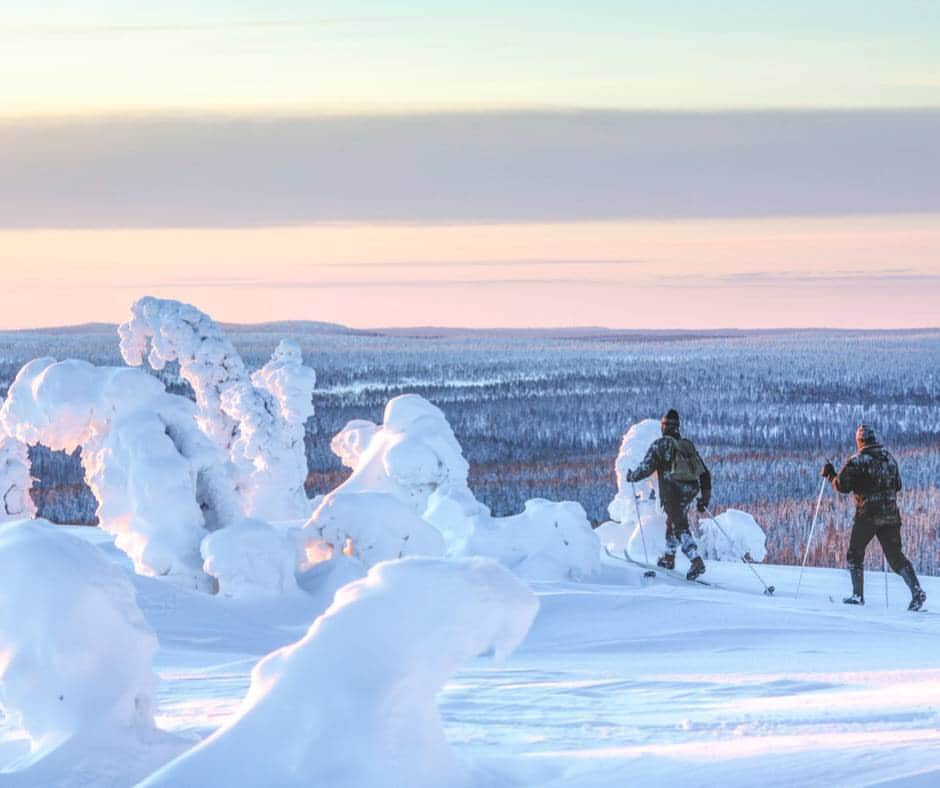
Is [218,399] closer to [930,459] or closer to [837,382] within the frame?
[930,459]

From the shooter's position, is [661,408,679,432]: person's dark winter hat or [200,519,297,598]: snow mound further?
[661,408,679,432]: person's dark winter hat

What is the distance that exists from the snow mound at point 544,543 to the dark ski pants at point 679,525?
90 centimetres

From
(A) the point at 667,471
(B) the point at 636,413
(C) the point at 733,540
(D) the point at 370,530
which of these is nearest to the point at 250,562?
(D) the point at 370,530

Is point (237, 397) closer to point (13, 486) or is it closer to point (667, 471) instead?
point (13, 486)

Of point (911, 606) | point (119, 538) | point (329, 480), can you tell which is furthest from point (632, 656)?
point (329, 480)

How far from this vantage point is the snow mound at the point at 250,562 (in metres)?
14.4

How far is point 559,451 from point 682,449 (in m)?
57.0

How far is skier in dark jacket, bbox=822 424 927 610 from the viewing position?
1451 cm

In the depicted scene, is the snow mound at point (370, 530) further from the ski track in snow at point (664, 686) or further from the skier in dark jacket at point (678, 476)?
the skier in dark jacket at point (678, 476)

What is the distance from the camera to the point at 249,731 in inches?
245

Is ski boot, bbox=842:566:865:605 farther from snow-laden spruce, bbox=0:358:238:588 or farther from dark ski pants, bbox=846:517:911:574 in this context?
snow-laden spruce, bbox=0:358:238:588

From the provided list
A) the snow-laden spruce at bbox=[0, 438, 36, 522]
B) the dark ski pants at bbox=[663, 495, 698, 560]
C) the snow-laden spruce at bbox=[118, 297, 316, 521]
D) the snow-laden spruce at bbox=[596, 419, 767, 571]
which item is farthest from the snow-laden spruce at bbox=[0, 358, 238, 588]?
the snow-laden spruce at bbox=[0, 438, 36, 522]

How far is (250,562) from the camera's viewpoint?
1443 centimetres

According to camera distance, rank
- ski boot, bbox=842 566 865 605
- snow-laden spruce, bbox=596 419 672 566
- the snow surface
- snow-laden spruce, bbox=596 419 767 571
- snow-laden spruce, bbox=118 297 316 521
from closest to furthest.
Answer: the snow surface < ski boot, bbox=842 566 865 605 < snow-laden spruce, bbox=596 419 672 566 < snow-laden spruce, bbox=596 419 767 571 < snow-laden spruce, bbox=118 297 316 521
